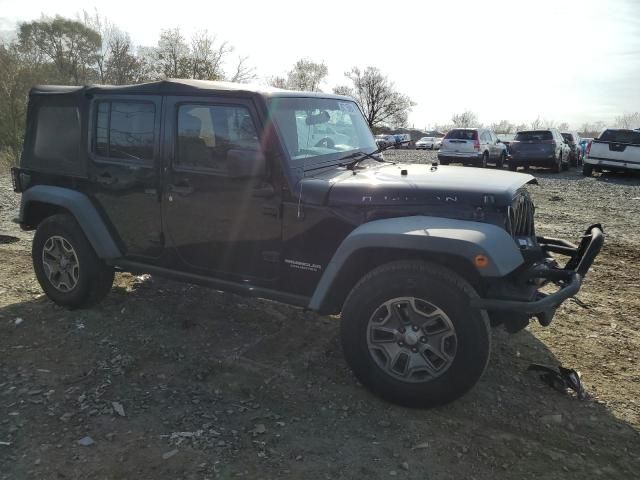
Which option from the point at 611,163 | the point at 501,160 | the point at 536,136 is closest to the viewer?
the point at 611,163

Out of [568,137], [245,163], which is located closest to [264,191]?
[245,163]

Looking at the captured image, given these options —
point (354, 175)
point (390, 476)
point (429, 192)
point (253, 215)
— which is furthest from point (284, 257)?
point (390, 476)

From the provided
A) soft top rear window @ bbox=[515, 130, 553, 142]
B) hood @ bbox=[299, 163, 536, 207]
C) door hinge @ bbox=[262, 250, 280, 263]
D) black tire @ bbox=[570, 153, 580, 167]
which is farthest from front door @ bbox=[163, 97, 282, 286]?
black tire @ bbox=[570, 153, 580, 167]

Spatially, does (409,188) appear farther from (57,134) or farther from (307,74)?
(307,74)

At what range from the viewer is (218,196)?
148 inches

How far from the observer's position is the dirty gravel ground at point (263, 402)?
2709 millimetres

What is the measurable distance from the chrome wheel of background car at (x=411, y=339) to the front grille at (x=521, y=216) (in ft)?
2.56

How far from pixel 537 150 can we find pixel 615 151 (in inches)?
98.3

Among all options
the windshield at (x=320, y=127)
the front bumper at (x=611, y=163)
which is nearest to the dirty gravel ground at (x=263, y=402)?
the windshield at (x=320, y=127)

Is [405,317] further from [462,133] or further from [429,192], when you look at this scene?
[462,133]

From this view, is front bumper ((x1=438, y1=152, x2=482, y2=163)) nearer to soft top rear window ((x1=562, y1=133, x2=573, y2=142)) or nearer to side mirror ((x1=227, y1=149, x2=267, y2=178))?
soft top rear window ((x1=562, y1=133, x2=573, y2=142))

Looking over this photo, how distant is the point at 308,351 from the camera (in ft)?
13.0

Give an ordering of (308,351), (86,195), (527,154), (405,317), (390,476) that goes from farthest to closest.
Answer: (527,154) < (86,195) < (308,351) < (405,317) < (390,476)

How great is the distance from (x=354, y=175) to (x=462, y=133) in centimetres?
1667
